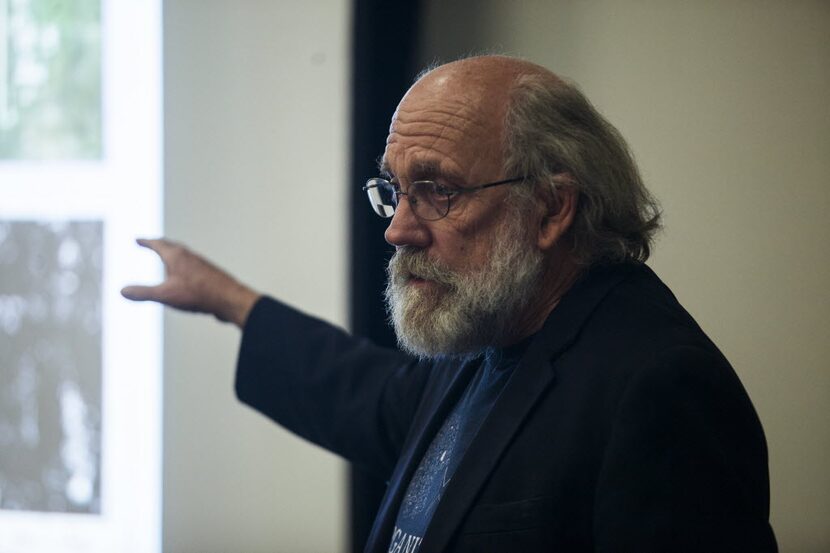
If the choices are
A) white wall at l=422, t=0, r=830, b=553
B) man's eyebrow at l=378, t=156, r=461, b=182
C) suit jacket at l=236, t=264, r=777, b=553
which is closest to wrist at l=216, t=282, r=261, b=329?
suit jacket at l=236, t=264, r=777, b=553

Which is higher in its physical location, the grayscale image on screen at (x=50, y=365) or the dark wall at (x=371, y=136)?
the dark wall at (x=371, y=136)

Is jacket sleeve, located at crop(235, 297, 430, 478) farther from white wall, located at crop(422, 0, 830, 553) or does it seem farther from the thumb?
white wall, located at crop(422, 0, 830, 553)

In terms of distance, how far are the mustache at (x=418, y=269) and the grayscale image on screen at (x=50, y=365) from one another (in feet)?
3.50

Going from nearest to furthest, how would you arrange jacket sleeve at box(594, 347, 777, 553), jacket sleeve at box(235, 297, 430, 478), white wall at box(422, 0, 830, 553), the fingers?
jacket sleeve at box(594, 347, 777, 553), jacket sleeve at box(235, 297, 430, 478), the fingers, white wall at box(422, 0, 830, 553)

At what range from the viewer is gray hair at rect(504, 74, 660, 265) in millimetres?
1138

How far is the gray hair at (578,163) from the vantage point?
1.14m

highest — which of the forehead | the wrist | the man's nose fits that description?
the forehead

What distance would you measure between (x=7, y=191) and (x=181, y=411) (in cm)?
63

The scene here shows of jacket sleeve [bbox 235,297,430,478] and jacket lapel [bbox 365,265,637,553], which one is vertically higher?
jacket lapel [bbox 365,265,637,553]

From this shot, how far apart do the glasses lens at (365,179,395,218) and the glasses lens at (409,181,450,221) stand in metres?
0.06

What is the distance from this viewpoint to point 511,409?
1.07 m

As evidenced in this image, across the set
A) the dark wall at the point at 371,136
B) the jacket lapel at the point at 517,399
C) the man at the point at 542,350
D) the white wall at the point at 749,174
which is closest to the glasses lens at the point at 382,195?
the man at the point at 542,350

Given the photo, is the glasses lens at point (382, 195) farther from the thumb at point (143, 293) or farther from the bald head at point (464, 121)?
the thumb at point (143, 293)

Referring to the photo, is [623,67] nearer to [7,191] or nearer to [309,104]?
[309,104]
